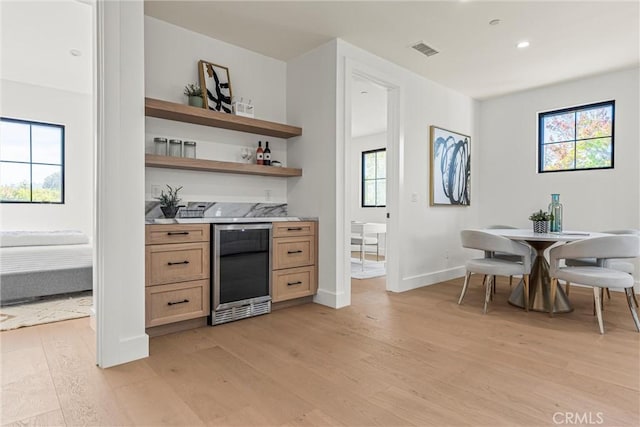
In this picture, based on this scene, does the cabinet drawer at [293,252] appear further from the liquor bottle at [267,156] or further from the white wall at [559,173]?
the white wall at [559,173]

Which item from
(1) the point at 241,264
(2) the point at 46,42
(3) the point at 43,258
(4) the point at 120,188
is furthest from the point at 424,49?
(3) the point at 43,258

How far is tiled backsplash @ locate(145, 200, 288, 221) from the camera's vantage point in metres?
3.12

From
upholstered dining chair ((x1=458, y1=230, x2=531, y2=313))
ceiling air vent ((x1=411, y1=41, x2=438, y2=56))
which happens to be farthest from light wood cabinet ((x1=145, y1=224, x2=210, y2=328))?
ceiling air vent ((x1=411, y1=41, x2=438, y2=56))

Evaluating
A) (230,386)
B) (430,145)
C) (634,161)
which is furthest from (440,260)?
(230,386)

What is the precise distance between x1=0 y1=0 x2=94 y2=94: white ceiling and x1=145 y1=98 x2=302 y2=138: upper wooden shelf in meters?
0.74

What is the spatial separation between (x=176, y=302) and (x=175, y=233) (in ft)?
1.75

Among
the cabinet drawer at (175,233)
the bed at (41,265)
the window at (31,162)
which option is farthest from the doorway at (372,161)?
the window at (31,162)

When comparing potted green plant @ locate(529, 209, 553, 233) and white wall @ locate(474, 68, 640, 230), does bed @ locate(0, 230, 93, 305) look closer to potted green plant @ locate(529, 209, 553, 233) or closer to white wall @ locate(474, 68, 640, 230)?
potted green plant @ locate(529, 209, 553, 233)

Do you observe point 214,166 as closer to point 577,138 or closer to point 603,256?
point 603,256

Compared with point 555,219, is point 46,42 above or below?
above

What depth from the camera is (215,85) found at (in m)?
3.50

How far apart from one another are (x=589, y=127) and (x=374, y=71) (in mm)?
2968

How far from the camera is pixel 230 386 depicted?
6.43 ft

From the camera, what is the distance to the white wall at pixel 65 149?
5402 mm
